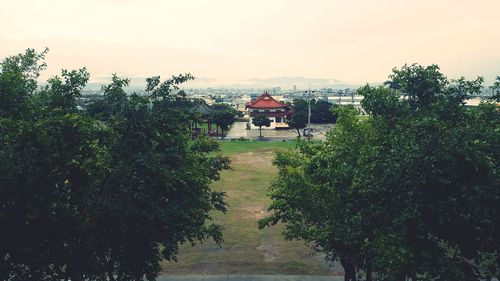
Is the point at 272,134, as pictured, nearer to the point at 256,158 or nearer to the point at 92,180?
the point at 256,158

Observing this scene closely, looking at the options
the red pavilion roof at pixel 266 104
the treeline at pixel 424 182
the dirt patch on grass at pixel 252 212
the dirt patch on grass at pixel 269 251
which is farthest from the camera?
the red pavilion roof at pixel 266 104

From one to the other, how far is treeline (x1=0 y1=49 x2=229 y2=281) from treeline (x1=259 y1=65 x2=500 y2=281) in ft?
17.4

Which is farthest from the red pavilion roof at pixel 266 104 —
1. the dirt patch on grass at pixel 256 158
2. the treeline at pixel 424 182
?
the treeline at pixel 424 182

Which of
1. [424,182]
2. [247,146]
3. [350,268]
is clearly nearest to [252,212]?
[350,268]

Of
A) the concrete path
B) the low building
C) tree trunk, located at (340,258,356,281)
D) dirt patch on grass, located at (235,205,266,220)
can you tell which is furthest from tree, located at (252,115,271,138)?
tree trunk, located at (340,258,356,281)

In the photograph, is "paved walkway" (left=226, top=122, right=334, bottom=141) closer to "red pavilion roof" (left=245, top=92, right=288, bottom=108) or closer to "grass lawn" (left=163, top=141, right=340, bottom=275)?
"red pavilion roof" (left=245, top=92, right=288, bottom=108)

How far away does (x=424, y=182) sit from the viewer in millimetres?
10398

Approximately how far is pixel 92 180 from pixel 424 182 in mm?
9684

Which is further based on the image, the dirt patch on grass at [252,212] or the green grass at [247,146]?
the green grass at [247,146]

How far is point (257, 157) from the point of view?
53.4 metres

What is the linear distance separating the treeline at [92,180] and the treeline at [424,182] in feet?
17.4

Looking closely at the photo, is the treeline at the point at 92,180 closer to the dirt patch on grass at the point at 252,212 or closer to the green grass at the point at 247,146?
the dirt patch on grass at the point at 252,212

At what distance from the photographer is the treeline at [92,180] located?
11781 mm

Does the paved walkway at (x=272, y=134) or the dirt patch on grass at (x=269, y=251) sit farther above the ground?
the paved walkway at (x=272, y=134)
